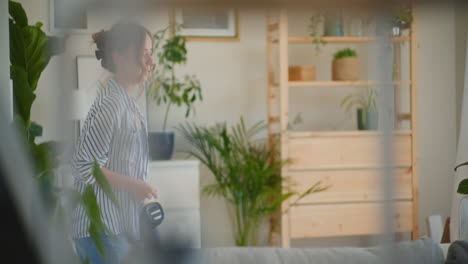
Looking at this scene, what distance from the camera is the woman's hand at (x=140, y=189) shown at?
1.12ft

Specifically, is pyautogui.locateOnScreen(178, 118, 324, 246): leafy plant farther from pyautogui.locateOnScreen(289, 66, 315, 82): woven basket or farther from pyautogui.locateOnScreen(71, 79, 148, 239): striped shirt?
pyautogui.locateOnScreen(71, 79, 148, 239): striped shirt

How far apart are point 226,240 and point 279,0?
10.1 ft

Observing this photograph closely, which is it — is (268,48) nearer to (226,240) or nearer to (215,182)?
(215,182)

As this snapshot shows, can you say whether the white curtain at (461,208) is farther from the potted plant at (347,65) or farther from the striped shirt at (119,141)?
the striped shirt at (119,141)

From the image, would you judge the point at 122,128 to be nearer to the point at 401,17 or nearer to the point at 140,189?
the point at 140,189

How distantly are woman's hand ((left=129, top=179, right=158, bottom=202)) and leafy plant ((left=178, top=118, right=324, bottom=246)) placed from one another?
2493mm

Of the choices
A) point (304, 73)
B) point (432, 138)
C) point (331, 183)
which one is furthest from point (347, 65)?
point (432, 138)

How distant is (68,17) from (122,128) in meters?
0.07

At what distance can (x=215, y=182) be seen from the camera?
3289 mm

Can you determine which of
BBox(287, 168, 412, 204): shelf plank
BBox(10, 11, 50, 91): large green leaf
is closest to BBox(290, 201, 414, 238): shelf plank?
BBox(287, 168, 412, 204): shelf plank

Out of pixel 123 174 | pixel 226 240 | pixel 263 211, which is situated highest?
pixel 123 174

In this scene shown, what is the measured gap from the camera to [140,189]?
34 centimetres

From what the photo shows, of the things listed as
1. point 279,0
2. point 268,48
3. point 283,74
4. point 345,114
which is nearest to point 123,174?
point 279,0

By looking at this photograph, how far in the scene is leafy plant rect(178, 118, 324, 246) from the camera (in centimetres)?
294
